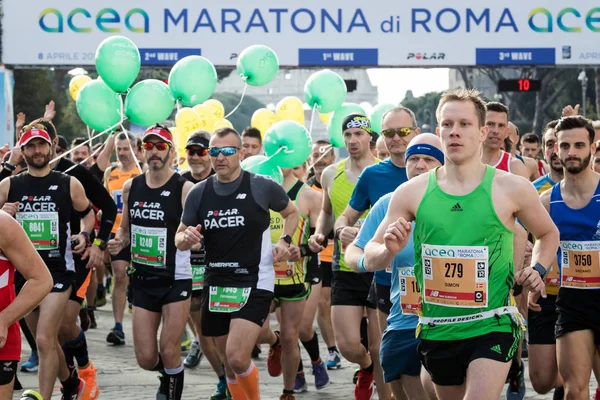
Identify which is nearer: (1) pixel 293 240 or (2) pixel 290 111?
(1) pixel 293 240

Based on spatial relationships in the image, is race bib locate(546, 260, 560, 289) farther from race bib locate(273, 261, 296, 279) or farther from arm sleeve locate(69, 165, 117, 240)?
arm sleeve locate(69, 165, 117, 240)

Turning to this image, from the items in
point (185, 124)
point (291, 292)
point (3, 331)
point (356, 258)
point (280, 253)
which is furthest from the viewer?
point (185, 124)

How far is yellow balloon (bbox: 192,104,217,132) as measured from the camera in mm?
13625

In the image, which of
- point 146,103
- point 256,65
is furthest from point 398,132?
point 256,65

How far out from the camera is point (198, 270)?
1016cm

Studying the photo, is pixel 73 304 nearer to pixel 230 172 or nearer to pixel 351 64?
pixel 230 172

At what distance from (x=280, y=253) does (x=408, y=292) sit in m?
1.59

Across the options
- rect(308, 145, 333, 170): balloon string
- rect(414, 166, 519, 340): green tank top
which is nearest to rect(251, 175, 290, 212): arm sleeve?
rect(414, 166, 519, 340): green tank top

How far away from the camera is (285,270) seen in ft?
31.2

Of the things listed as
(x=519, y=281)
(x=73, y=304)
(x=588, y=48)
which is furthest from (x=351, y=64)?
(x=519, y=281)

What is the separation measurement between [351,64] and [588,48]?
4.77 m

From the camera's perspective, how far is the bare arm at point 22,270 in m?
5.05

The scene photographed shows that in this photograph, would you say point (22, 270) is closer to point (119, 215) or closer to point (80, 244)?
point (80, 244)

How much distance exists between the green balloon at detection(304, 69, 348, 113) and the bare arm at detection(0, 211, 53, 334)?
777 cm
